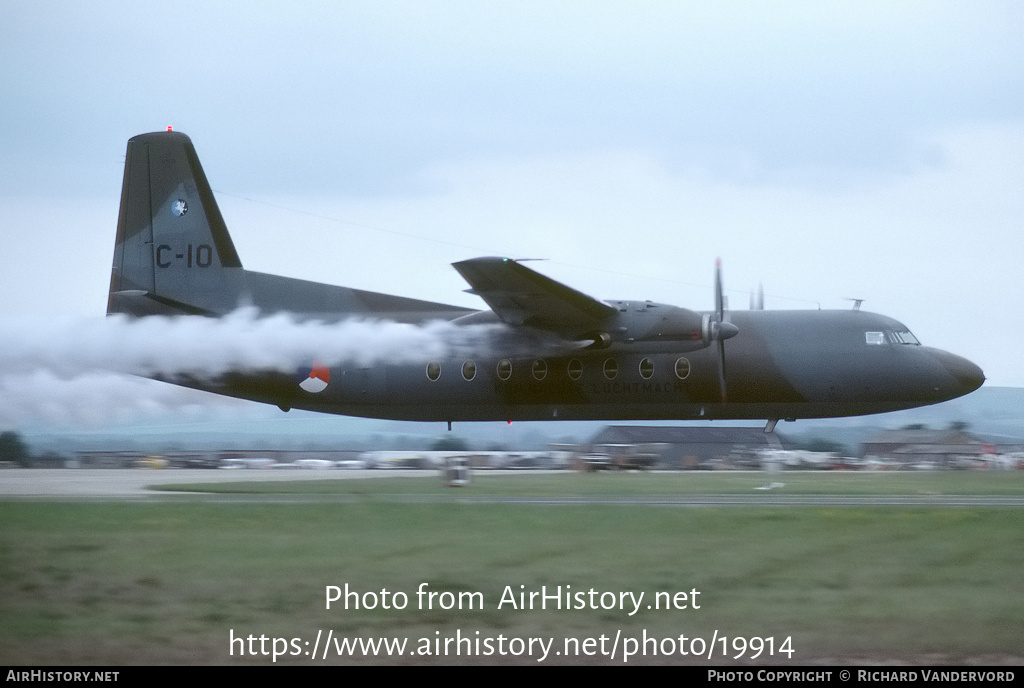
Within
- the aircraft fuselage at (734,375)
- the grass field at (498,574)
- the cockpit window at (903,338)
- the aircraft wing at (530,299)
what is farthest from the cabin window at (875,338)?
the grass field at (498,574)

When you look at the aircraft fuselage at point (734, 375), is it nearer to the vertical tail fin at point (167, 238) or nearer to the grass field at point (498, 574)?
the vertical tail fin at point (167, 238)

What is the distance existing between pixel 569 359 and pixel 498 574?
12.3 metres

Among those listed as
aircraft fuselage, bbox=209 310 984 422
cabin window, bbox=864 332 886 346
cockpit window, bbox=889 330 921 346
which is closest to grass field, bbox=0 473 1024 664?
aircraft fuselage, bbox=209 310 984 422

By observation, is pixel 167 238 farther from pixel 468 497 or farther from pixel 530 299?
pixel 468 497

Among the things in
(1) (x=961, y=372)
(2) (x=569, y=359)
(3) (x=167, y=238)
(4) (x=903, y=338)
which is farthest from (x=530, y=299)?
(1) (x=961, y=372)

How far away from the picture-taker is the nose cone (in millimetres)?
24312

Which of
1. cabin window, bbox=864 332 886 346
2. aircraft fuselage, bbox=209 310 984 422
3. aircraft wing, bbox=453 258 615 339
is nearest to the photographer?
aircraft wing, bbox=453 258 615 339

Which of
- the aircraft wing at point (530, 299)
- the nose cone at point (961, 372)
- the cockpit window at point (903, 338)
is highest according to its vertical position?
the aircraft wing at point (530, 299)

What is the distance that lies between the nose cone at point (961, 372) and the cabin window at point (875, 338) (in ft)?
4.31

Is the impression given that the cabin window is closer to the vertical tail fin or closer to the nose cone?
the nose cone

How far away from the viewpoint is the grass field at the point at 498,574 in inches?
388

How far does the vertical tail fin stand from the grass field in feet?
27.0
